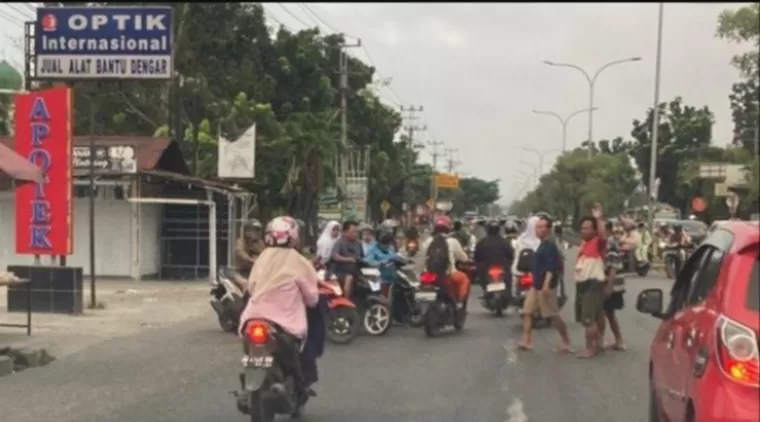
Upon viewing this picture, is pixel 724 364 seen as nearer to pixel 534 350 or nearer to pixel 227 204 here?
pixel 534 350

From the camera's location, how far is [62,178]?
1934 cm

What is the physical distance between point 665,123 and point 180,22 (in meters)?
56.8

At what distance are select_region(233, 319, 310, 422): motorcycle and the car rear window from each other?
11.7 feet

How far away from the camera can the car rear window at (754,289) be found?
5410mm

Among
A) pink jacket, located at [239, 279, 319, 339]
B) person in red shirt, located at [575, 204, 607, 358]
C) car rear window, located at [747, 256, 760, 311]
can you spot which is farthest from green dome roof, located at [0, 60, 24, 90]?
car rear window, located at [747, 256, 760, 311]

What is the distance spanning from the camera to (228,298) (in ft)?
51.6

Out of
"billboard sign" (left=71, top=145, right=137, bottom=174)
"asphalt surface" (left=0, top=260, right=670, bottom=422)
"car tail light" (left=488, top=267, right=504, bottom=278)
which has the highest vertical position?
"billboard sign" (left=71, top=145, right=137, bottom=174)

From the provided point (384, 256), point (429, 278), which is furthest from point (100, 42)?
point (429, 278)

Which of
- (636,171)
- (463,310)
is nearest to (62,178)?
(463,310)

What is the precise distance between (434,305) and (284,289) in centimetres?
766

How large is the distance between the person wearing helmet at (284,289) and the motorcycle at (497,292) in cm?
1004

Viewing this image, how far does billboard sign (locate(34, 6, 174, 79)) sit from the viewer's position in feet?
70.0

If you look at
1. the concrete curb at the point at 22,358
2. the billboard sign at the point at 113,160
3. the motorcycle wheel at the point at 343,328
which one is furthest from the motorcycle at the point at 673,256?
the concrete curb at the point at 22,358

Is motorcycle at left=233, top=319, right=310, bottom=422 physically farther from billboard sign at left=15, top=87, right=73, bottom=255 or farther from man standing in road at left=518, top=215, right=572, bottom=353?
billboard sign at left=15, top=87, right=73, bottom=255
